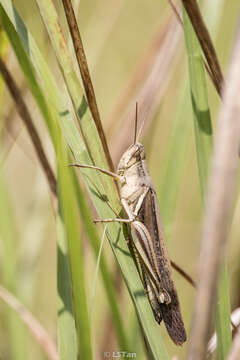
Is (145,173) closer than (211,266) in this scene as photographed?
No

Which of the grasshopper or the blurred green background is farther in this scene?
the blurred green background

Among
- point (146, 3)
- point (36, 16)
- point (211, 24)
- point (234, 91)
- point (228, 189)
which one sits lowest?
point (228, 189)

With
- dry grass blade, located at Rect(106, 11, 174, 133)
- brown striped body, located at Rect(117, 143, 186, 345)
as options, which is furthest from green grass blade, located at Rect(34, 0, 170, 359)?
dry grass blade, located at Rect(106, 11, 174, 133)

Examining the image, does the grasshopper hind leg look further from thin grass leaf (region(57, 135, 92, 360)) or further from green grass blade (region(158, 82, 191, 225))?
thin grass leaf (region(57, 135, 92, 360))

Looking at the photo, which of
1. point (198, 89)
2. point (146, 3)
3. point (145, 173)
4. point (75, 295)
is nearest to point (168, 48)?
point (145, 173)

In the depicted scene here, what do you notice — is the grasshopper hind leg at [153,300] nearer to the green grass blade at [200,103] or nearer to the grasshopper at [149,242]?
the grasshopper at [149,242]

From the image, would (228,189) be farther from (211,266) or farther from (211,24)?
(211,24)

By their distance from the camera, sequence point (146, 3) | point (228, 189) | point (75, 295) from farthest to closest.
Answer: point (146, 3)
point (75, 295)
point (228, 189)
